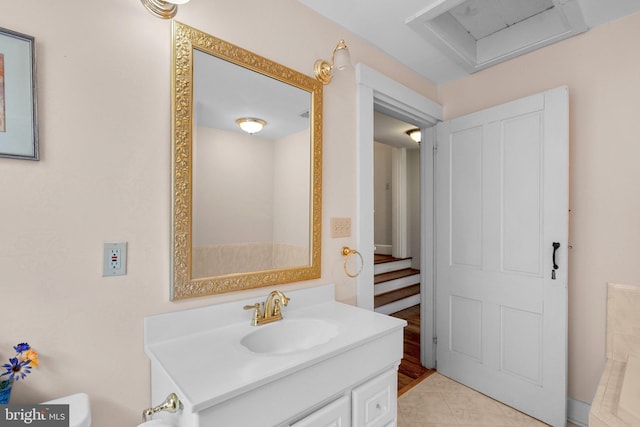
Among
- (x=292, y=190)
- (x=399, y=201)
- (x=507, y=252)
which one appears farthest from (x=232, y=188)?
(x=399, y=201)

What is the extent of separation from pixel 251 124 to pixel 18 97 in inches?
30.6

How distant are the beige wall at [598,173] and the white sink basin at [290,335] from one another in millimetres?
1648

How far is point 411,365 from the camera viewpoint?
263 cm

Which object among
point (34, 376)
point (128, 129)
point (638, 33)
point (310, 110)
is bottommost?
point (34, 376)

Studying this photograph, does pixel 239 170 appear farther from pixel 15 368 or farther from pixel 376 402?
pixel 376 402

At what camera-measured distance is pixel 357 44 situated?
187cm

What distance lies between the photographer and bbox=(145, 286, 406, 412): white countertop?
0.80 m

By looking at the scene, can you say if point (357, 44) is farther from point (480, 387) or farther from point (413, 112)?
point (480, 387)

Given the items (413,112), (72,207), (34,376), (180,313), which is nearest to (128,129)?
(72,207)

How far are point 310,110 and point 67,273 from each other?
1.22m

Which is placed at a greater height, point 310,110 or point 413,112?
point 413,112

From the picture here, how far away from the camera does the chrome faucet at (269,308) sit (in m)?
1.31

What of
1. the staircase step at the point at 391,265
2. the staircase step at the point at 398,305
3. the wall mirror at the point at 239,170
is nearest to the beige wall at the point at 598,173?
the wall mirror at the point at 239,170

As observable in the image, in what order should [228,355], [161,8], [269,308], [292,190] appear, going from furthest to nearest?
1. [292,190]
2. [269,308]
3. [161,8]
4. [228,355]
